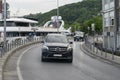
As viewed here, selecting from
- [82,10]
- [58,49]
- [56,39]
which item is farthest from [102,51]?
[82,10]

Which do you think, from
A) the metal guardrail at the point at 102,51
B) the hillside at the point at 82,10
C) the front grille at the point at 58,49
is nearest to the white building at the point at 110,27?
the metal guardrail at the point at 102,51

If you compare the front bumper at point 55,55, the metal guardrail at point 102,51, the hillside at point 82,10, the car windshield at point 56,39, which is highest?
the hillside at point 82,10

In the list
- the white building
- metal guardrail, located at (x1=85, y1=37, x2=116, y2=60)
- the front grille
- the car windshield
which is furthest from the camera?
the white building

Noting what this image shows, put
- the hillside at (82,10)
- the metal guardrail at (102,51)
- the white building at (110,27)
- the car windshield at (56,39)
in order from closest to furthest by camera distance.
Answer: the car windshield at (56,39) < the metal guardrail at (102,51) < the white building at (110,27) < the hillside at (82,10)

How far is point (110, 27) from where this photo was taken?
48094mm

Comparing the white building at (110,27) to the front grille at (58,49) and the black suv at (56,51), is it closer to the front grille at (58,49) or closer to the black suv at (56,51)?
the black suv at (56,51)

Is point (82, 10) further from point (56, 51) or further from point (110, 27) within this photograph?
point (56, 51)

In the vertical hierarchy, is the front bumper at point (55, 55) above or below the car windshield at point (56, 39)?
below

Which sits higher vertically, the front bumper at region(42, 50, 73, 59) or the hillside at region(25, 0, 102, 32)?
the hillside at region(25, 0, 102, 32)

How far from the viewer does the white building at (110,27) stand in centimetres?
4356

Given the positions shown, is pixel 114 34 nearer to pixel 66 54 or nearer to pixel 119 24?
pixel 119 24

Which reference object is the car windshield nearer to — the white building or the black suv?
the black suv

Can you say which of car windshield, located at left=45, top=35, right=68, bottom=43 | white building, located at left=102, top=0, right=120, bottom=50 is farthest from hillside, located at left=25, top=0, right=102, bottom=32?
car windshield, located at left=45, top=35, right=68, bottom=43

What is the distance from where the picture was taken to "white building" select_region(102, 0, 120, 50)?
43.6 meters
